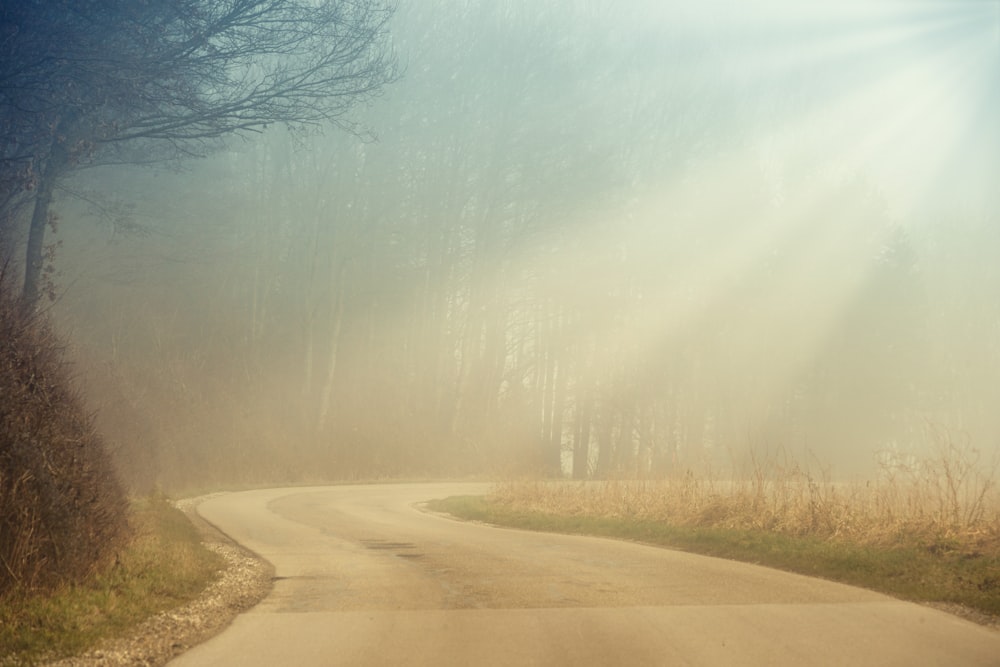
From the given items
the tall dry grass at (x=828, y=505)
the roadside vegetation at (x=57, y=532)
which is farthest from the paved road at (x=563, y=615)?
the tall dry grass at (x=828, y=505)

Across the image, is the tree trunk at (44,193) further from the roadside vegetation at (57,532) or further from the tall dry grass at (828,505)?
the tall dry grass at (828,505)

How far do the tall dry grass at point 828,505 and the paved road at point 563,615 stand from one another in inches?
96.2

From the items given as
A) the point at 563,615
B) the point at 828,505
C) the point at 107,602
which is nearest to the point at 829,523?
the point at 828,505

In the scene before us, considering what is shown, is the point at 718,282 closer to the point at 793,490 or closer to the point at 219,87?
the point at 793,490

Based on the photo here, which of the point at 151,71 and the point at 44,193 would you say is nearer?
the point at 151,71

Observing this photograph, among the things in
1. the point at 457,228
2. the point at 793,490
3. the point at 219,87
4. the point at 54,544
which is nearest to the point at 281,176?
the point at 457,228

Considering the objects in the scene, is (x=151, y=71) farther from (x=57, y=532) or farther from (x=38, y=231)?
(x=57, y=532)

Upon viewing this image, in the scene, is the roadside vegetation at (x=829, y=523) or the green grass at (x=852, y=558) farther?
the roadside vegetation at (x=829, y=523)

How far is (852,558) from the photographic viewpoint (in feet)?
44.5

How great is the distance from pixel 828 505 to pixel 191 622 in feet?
35.9

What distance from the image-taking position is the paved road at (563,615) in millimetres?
8234

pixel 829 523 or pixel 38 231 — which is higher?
pixel 38 231

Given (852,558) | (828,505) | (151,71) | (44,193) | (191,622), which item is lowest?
(191,622)

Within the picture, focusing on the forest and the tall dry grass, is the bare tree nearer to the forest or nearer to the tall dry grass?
the tall dry grass
